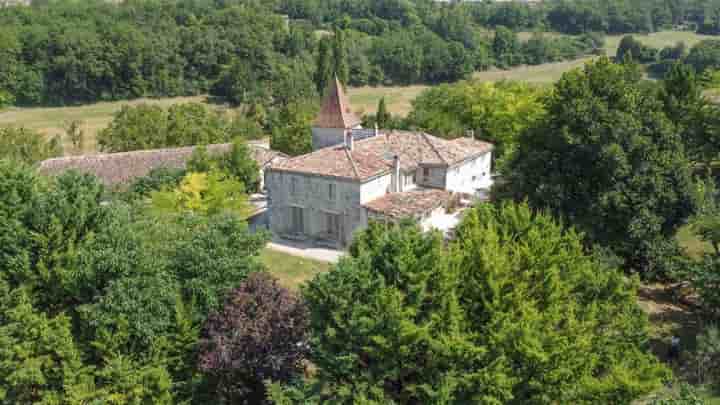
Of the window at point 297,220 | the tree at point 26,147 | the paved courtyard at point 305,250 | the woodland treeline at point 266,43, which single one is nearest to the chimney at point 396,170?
the paved courtyard at point 305,250

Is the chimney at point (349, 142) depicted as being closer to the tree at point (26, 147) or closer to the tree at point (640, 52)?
the tree at point (26, 147)

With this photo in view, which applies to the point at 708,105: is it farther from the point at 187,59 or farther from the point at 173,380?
the point at 187,59

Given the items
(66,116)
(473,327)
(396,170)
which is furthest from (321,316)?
(66,116)

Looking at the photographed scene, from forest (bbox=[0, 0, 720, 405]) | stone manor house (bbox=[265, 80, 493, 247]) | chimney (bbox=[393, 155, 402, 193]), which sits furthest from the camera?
chimney (bbox=[393, 155, 402, 193])

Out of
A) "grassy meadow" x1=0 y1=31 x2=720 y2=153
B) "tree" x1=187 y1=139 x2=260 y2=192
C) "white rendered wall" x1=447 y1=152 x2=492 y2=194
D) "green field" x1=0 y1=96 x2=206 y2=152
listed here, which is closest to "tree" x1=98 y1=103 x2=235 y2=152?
"grassy meadow" x1=0 y1=31 x2=720 y2=153

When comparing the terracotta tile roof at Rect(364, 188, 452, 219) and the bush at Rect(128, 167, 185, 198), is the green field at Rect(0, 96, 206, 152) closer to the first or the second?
the bush at Rect(128, 167, 185, 198)

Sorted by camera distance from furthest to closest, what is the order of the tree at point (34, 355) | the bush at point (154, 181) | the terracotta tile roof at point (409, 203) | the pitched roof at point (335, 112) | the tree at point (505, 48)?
the tree at point (505, 48), the bush at point (154, 181), the pitched roof at point (335, 112), the terracotta tile roof at point (409, 203), the tree at point (34, 355)

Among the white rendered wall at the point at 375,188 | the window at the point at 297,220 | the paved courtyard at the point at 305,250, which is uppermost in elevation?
the white rendered wall at the point at 375,188

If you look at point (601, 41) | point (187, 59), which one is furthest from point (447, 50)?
point (187, 59)
